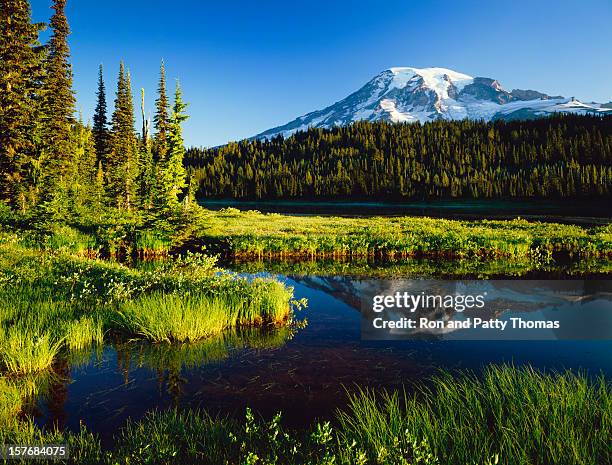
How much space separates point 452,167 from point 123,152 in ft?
410

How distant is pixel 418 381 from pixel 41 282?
Result: 13651 mm

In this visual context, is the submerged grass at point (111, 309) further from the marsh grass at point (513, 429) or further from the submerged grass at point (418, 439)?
the marsh grass at point (513, 429)

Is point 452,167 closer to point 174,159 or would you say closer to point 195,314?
point 174,159

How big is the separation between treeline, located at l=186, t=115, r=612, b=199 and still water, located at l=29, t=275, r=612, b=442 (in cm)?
12789

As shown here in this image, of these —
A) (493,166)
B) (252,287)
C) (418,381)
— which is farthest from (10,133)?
(493,166)

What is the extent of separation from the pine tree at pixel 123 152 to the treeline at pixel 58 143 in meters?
0.13

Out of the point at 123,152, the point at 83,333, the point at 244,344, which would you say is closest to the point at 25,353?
the point at 83,333

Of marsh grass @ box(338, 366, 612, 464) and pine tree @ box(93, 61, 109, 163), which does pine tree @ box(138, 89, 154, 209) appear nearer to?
pine tree @ box(93, 61, 109, 163)

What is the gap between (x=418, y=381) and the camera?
9.28m

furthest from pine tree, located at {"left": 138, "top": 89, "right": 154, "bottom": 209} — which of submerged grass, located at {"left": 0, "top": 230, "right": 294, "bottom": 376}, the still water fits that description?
the still water

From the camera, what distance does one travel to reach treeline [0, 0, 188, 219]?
3098 cm

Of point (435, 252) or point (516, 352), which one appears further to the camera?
point (435, 252)

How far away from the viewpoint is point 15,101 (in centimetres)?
3681

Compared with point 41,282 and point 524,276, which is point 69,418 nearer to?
A: point 41,282
